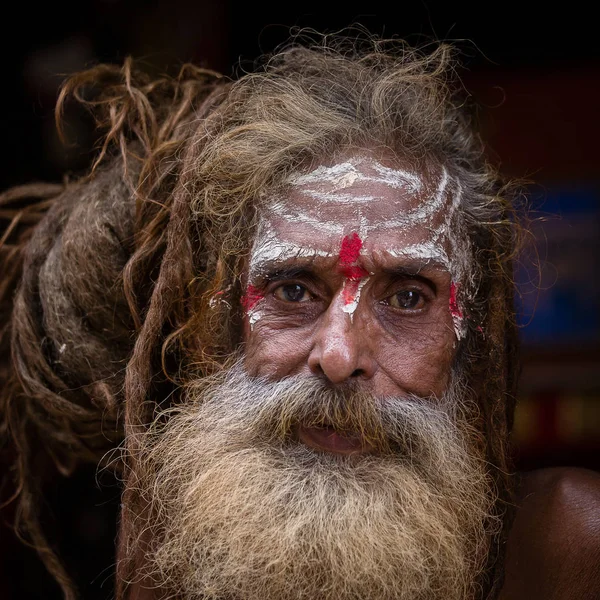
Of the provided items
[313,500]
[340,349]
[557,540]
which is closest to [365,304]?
[340,349]

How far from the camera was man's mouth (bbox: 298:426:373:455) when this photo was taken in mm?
1969

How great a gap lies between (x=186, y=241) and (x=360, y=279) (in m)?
0.50

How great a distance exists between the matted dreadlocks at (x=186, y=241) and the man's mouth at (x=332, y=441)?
1.12 feet

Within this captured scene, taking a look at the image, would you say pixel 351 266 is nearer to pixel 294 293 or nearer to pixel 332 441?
pixel 294 293

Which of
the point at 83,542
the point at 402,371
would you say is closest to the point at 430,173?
the point at 402,371

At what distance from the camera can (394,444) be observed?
6.55 feet

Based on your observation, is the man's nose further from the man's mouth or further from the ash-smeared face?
the man's mouth

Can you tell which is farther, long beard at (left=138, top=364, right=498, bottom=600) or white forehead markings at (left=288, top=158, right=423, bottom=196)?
white forehead markings at (left=288, top=158, right=423, bottom=196)

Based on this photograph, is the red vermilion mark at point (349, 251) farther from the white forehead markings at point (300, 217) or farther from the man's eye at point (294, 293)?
the man's eye at point (294, 293)

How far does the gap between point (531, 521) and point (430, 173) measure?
920mm

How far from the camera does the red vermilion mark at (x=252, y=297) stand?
214cm

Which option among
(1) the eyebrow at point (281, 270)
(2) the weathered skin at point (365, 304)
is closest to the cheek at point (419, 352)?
(2) the weathered skin at point (365, 304)

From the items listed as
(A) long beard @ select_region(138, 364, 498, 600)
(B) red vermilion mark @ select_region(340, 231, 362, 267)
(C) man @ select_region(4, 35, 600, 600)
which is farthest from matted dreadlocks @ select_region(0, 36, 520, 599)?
(B) red vermilion mark @ select_region(340, 231, 362, 267)

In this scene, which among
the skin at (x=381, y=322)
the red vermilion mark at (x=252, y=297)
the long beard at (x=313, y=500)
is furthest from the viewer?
the red vermilion mark at (x=252, y=297)
